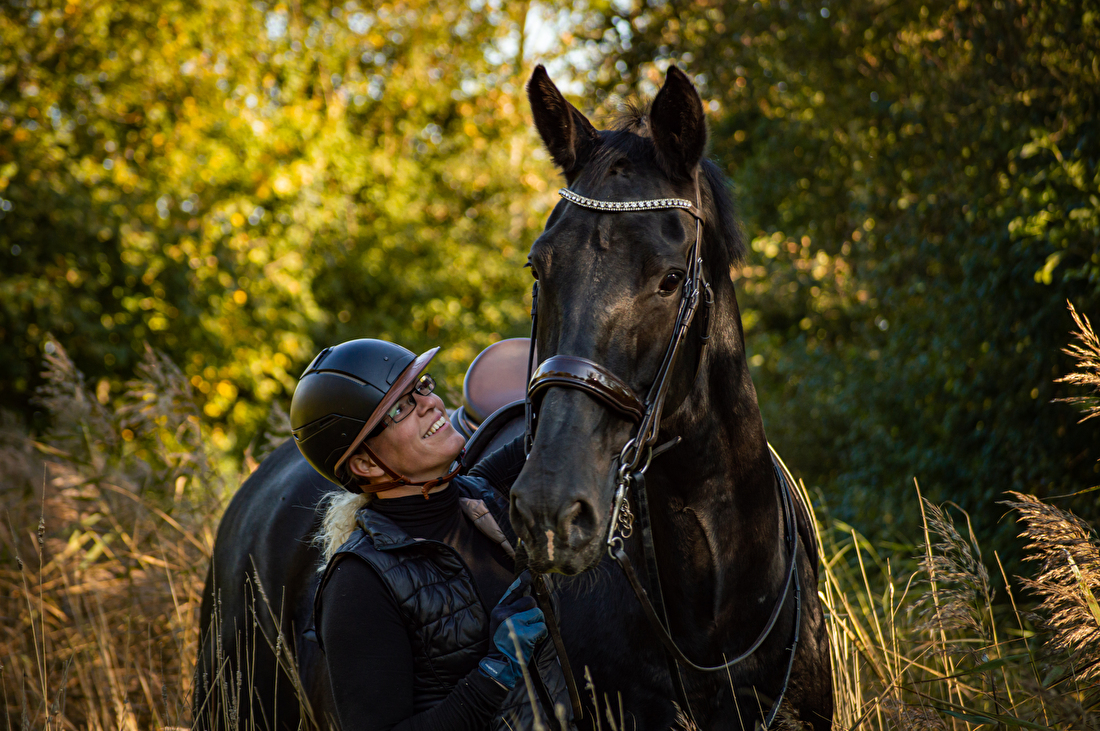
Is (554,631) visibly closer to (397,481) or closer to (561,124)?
(397,481)

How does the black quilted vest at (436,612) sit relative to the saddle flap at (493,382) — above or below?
below

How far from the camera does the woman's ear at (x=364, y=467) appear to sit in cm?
237

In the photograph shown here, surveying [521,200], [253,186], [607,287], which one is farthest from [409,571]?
[521,200]

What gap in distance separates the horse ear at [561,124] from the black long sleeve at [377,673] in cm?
123

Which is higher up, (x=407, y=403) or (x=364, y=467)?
(x=407, y=403)

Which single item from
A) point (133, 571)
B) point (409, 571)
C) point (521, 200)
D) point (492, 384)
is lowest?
point (133, 571)

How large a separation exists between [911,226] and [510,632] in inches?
208

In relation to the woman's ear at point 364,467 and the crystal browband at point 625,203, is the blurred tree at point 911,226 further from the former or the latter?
the woman's ear at point 364,467

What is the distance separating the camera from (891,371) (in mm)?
6176

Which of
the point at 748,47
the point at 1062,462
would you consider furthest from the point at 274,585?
the point at 748,47

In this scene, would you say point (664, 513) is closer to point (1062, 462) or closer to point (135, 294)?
point (1062, 462)

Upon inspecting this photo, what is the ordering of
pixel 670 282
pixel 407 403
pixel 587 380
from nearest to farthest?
pixel 587 380 < pixel 670 282 < pixel 407 403

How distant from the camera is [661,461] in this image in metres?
1.99

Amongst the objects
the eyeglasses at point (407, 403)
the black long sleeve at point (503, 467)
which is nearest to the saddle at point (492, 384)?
the black long sleeve at point (503, 467)
